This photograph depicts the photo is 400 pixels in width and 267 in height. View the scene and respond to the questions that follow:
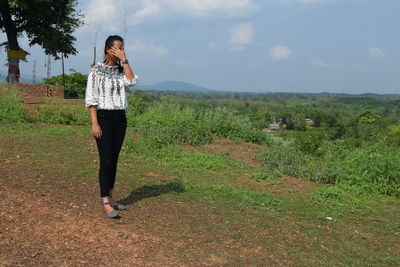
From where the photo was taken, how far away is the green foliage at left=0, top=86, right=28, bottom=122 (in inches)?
433

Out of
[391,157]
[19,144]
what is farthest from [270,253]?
[19,144]

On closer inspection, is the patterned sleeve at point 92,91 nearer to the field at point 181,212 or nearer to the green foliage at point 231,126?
the field at point 181,212

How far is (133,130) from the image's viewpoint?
34.1 ft

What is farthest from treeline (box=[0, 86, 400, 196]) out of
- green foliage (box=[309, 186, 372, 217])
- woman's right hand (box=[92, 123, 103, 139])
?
woman's right hand (box=[92, 123, 103, 139])

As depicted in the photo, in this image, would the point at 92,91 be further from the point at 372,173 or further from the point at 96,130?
the point at 372,173

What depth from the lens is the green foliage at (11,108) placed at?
10992mm

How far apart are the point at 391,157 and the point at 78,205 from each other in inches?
212

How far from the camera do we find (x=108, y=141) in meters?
4.20

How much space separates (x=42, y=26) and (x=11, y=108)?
431 inches

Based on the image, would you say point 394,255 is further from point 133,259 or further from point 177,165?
point 177,165

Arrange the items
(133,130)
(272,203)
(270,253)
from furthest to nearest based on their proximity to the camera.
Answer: (133,130), (272,203), (270,253)

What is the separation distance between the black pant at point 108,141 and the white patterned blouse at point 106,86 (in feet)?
0.28

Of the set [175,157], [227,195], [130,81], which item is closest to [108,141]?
[130,81]

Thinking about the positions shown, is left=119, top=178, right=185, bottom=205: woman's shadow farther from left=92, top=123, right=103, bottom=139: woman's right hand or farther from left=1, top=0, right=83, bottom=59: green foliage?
left=1, top=0, right=83, bottom=59: green foliage
